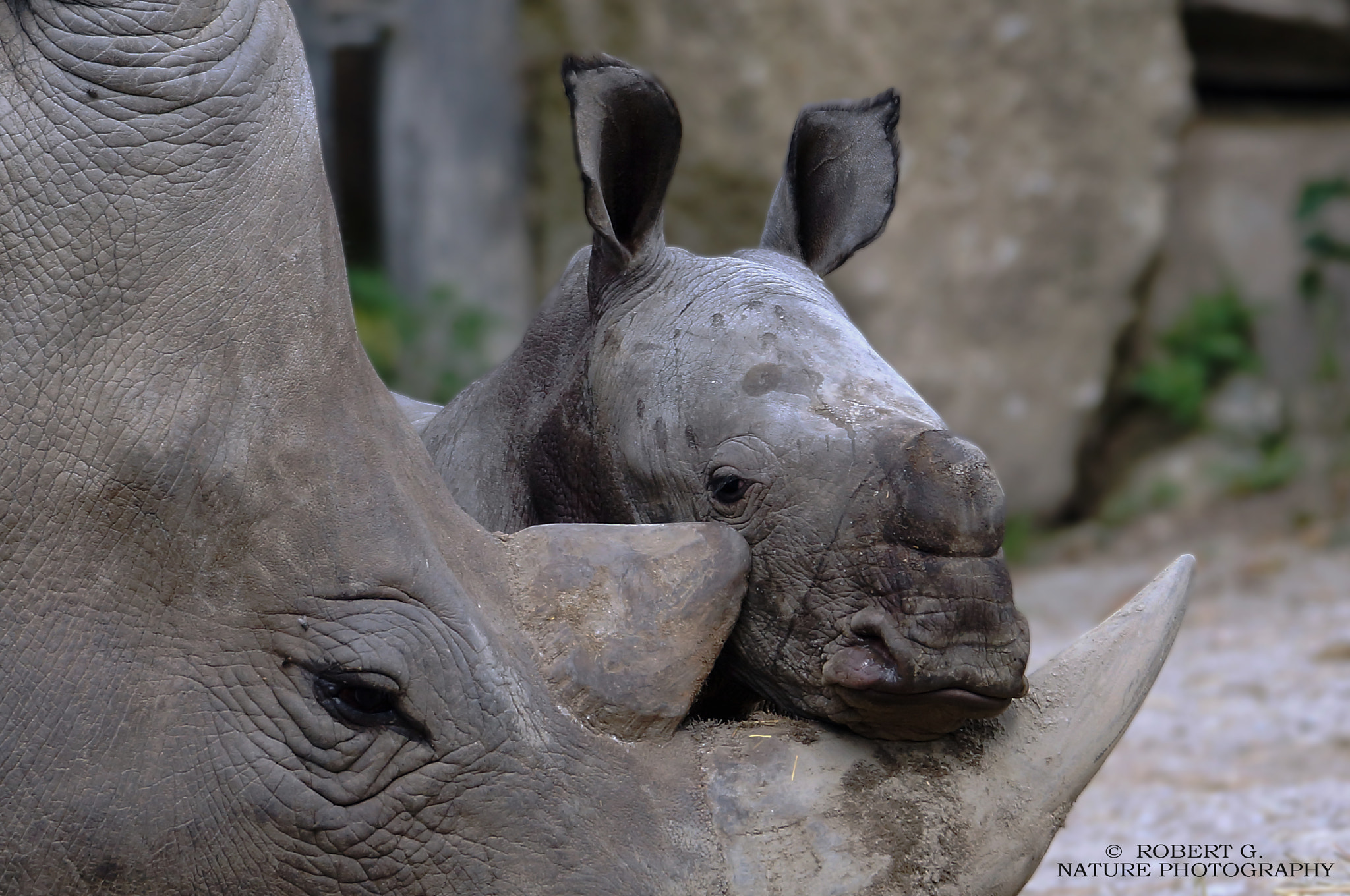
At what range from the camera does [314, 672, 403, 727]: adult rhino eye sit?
2.25 meters

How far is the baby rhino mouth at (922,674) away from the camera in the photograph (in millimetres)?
2297

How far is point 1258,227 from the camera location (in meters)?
9.40

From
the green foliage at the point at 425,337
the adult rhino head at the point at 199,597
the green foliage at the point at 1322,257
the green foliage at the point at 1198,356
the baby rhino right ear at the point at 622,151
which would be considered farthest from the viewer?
the green foliage at the point at 1198,356

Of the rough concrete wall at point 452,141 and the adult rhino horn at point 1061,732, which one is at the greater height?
the adult rhino horn at point 1061,732

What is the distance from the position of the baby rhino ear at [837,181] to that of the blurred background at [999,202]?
505 centimetres

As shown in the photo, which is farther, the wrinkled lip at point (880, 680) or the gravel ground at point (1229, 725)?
the gravel ground at point (1229, 725)

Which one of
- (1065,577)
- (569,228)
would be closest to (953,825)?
(1065,577)

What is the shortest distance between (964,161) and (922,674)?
678 cm

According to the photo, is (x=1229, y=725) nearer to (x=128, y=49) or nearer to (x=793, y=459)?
(x=793, y=459)

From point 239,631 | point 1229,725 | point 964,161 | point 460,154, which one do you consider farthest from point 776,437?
point 460,154

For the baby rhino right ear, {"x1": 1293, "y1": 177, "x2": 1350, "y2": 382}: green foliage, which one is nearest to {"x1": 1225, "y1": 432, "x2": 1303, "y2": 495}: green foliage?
{"x1": 1293, "y1": 177, "x2": 1350, "y2": 382}: green foliage

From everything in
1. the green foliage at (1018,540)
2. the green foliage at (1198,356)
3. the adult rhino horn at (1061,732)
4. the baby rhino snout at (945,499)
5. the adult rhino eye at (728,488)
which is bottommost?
the green foliage at (1018,540)

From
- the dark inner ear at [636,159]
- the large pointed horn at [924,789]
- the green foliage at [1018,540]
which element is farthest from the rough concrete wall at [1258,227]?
the large pointed horn at [924,789]

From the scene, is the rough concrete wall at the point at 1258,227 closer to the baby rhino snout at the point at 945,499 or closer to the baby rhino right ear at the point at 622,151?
the baby rhino right ear at the point at 622,151
